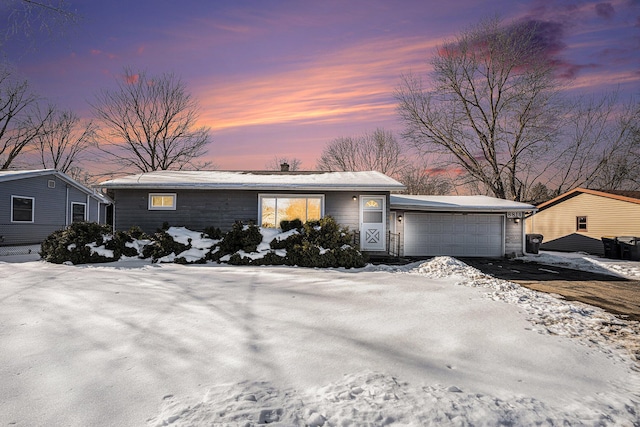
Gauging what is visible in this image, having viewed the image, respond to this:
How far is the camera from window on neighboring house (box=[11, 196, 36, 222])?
14.0m

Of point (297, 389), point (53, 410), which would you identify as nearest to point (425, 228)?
point (297, 389)

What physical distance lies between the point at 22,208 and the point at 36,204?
2.23 feet

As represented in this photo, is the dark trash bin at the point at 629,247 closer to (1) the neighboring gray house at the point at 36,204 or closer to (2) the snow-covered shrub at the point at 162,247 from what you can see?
(2) the snow-covered shrub at the point at 162,247

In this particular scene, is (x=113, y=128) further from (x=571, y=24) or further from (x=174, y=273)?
(x=571, y=24)

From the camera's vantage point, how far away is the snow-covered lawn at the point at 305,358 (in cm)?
242

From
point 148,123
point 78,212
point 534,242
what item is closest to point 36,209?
point 78,212

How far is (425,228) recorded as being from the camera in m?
15.1

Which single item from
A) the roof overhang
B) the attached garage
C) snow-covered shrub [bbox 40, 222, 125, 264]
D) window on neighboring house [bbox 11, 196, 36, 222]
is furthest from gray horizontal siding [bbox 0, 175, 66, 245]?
the roof overhang

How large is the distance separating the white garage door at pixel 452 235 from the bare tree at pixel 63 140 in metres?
30.4

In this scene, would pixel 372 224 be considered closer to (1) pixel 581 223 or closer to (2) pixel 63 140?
(1) pixel 581 223

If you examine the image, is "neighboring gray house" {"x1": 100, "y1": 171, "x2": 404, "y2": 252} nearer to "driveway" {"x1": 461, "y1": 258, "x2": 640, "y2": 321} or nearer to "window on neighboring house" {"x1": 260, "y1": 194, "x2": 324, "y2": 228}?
"window on neighboring house" {"x1": 260, "y1": 194, "x2": 324, "y2": 228}

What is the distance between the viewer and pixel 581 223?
18.0 metres

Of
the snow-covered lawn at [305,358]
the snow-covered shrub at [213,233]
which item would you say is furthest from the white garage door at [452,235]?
the snow-covered lawn at [305,358]

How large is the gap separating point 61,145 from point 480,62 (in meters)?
37.3
